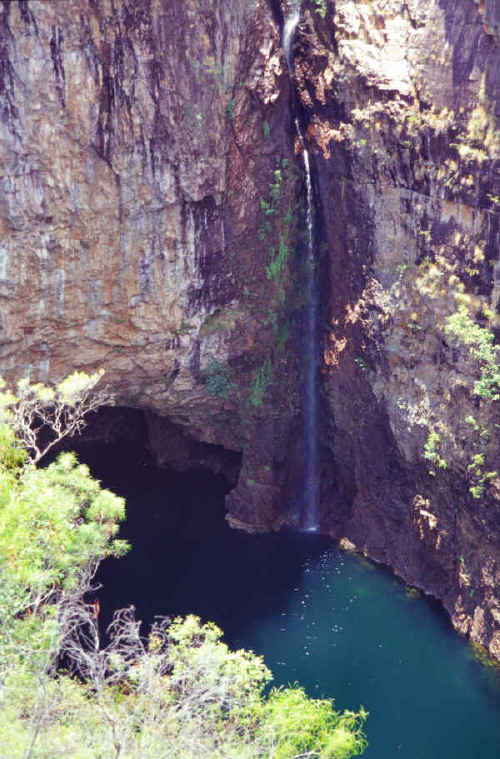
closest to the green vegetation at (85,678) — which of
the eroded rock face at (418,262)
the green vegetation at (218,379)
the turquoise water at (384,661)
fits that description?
the turquoise water at (384,661)

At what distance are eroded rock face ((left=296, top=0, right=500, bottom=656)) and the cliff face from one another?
0.04 meters

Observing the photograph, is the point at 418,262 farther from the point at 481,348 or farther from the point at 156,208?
the point at 156,208

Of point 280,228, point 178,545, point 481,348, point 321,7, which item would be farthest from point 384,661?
point 321,7

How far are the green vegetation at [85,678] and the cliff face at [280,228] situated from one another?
16.7ft

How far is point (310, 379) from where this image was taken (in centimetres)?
1958

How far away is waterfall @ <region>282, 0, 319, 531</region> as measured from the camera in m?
18.3

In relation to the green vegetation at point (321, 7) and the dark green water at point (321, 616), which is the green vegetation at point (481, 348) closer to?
the dark green water at point (321, 616)

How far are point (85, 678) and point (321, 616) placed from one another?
24.8 ft

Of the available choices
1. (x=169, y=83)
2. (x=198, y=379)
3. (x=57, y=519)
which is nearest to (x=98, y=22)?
(x=169, y=83)

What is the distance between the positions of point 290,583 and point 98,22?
12533mm

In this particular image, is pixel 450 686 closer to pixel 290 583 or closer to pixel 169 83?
pixel 290 583

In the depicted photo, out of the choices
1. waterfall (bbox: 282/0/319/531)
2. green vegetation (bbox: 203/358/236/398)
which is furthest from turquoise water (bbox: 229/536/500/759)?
green vegetation (bbox: 203/358/236/398)

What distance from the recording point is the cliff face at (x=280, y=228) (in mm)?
14398

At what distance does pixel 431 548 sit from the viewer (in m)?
16.9
